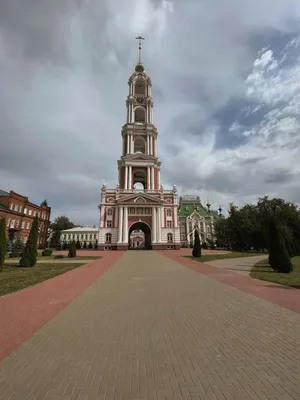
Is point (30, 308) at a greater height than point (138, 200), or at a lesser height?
lesser

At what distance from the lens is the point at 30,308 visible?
6.68 meters

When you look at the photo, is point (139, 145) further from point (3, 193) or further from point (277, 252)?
point (277, 252)

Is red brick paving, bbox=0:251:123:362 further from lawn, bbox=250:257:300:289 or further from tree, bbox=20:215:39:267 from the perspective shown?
lawn, bbox=250:257:300:289

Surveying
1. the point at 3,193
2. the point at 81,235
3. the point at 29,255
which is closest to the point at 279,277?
the point at 29,255

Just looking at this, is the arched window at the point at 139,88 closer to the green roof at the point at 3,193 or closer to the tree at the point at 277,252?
the green roof at the point at 3,193

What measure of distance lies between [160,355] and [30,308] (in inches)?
186

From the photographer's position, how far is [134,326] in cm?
521

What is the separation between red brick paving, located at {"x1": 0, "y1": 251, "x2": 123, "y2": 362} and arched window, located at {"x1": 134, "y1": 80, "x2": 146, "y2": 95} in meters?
60.0

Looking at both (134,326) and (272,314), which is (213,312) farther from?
(134,326)

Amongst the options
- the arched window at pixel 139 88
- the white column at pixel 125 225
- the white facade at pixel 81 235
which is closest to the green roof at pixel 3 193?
the white column at pixel 125 225

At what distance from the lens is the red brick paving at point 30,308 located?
15.3 feet

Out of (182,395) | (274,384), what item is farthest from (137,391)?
(274,384)

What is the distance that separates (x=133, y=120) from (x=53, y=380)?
5733 cm

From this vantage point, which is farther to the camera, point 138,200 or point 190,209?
point 190,209
